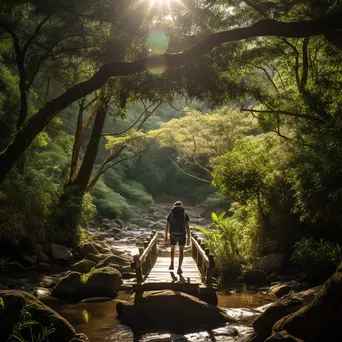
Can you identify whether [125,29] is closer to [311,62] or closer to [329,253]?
[311,62]

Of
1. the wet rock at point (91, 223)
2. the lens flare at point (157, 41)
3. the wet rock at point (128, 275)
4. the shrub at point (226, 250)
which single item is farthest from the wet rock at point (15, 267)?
the wet rock at point (91, 223)

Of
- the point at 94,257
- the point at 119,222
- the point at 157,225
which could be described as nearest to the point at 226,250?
the point at 94,257

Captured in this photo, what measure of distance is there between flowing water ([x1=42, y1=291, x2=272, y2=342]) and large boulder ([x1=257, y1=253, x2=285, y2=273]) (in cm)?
209

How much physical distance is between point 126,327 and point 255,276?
5613mm

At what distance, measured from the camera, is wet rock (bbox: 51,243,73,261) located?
14.8 metres

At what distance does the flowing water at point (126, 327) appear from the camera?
7773 mm

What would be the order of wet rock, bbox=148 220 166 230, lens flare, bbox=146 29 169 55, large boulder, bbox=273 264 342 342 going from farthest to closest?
1. wet rock, bbox=148 220 166 230
2. lens flare, bbox=146 29 169 55
3. large boulder, bbox=273 264 342 342

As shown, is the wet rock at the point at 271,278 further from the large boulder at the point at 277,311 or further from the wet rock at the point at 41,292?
the wet rock at the point at 41,292

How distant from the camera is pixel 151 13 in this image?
11.4 m

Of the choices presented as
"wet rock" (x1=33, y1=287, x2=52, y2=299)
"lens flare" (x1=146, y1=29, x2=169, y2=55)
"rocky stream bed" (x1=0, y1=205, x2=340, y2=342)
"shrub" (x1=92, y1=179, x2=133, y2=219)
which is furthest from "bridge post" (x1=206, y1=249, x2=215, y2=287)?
"shrub" (x1=92, y1=179, x2=133, y2=219)

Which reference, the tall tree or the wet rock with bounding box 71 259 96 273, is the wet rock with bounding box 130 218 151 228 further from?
the tall tree

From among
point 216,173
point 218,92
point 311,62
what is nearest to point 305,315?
point 218,92

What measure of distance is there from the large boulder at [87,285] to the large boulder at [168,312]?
1.93m

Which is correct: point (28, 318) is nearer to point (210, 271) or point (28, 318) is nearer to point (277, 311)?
point (277, 311)
